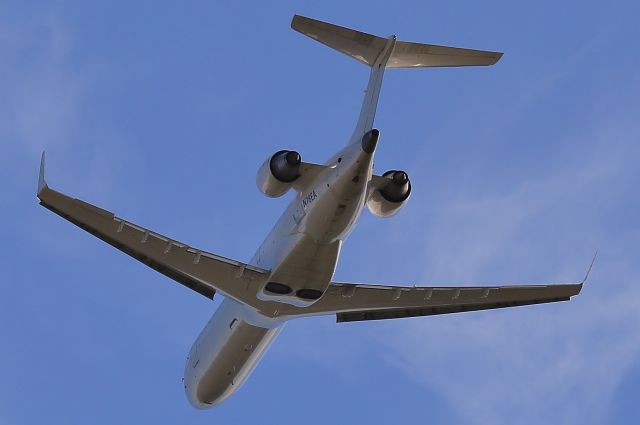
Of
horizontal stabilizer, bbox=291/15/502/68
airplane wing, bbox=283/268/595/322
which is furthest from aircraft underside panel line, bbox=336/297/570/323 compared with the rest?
horizontal stabilizer, bbox=291/15/502/68

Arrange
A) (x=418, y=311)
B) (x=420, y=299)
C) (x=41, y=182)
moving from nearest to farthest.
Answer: (x=41, y=182) → (x=420, y=299) → (x=418, y=311)

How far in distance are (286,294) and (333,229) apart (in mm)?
3456

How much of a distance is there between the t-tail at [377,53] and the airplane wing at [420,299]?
5.80 meters

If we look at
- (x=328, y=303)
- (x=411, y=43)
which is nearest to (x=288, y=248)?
(x=328, y=303)

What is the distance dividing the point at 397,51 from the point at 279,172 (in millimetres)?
4781

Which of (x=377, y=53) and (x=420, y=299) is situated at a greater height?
(x=377, y=53)

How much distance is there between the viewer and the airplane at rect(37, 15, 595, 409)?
27.8 m

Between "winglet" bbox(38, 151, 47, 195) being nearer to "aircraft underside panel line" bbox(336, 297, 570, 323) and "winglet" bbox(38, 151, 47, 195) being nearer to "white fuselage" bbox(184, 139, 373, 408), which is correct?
"white fuselage" bbox(184, 139, 373, 408)

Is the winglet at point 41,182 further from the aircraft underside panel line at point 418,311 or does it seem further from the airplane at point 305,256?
→ the aircraft underside panel line at point 418,311

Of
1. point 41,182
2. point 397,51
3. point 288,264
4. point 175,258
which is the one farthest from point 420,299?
point 41,182

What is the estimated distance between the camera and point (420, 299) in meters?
33.7

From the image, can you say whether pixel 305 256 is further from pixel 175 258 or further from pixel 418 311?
pixel 418 311

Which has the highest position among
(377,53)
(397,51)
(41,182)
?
(397,51)

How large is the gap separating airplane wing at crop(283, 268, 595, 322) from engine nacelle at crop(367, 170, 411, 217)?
442 cm
